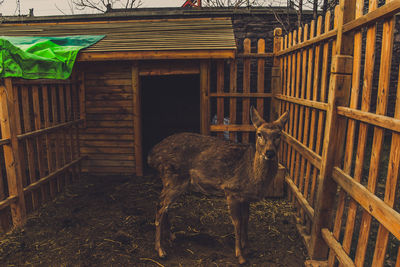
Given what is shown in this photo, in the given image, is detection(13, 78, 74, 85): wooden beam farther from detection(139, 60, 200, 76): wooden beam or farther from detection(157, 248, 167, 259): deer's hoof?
detection(157, 248, 167, 259): deer's hoof

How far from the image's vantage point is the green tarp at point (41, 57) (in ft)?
14.9

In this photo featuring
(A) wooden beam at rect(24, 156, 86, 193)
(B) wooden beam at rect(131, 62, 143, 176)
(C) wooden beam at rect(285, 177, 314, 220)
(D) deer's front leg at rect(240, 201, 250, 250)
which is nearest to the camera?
(D) deer's front leg at rect(240, 201, 250, 250)

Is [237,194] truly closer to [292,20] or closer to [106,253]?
[106,253]

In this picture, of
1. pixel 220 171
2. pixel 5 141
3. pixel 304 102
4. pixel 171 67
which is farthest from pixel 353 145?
pixel 5 141

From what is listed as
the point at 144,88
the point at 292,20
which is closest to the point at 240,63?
the point at 292,20

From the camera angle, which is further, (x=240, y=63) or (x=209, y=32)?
(x=240, y=63)

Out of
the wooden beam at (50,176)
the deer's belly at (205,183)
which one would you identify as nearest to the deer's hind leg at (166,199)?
the deer's belly at (205,183)

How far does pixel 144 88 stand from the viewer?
11.0 meters

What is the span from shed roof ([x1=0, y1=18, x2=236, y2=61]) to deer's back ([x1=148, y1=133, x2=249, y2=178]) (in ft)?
7.69

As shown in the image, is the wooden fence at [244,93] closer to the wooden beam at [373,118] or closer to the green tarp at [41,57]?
the green tarp at [41,57]

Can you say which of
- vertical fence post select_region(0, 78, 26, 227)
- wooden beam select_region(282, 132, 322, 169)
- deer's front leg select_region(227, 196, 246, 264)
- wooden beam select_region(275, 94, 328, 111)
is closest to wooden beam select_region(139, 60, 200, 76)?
wooden beam select_region(275, 94, 328, 111)

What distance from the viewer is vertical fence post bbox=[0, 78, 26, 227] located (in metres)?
4.68

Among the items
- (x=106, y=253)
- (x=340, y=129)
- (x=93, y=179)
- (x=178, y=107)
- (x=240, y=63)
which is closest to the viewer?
(x=340, y=129)

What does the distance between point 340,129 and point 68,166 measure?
5.74 metres
